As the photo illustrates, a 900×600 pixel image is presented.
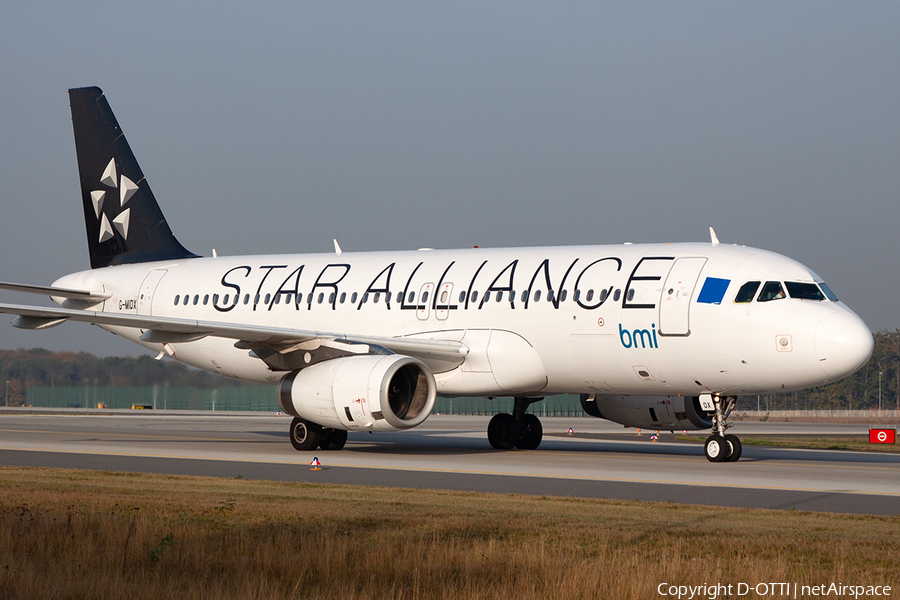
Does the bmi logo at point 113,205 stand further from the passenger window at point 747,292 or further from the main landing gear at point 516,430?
the passenger window at point 747,292

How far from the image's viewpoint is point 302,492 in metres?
13.9

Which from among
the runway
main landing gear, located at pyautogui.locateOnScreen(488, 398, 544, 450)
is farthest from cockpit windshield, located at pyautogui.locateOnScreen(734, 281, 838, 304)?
main landing gear, located at pyautogui.locateOnScreen(488, 398, 544, 450)

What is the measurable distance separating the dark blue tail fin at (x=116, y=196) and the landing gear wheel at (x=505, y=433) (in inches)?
417

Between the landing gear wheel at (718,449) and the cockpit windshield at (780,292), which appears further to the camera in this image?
the landing gear wheel at (718,449)

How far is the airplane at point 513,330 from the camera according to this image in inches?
758

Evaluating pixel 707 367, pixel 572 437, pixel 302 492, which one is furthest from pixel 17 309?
pixel 572 437

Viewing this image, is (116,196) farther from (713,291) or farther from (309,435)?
(713,291)

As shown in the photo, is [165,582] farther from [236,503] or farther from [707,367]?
[707,367]

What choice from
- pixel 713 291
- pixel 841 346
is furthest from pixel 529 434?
pixel 841 346

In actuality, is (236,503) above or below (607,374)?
below

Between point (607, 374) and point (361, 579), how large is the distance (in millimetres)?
13855

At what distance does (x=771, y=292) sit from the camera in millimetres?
19234

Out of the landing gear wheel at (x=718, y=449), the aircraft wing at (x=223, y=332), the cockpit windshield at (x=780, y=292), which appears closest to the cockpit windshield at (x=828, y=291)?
the cockpit windshield at (x=780, y=292)

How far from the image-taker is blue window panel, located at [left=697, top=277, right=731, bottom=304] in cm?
1948
